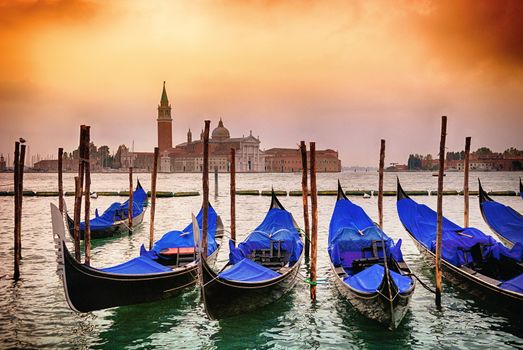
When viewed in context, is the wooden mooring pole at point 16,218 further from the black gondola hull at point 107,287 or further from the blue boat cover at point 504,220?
the blue boat cover at point 504,220

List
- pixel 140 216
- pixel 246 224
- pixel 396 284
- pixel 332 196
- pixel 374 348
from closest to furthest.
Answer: pixel 374 348, pixel 396 284, pixel 140 216, pixel 246 224, pixel 332 196

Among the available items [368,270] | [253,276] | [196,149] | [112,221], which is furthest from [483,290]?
[196,149]

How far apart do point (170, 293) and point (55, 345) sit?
5.57ft

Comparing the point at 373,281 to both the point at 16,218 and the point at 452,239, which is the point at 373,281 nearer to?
the point at 452,239

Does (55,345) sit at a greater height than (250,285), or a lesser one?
lesser

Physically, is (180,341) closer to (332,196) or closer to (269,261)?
(269,261)

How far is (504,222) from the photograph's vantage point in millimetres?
9828

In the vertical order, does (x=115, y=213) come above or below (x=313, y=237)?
below

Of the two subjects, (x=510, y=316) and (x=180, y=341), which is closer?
(x=180, y=341)

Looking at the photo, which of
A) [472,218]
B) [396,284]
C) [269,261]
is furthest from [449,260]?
[472,218]

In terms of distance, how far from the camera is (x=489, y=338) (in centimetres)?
575

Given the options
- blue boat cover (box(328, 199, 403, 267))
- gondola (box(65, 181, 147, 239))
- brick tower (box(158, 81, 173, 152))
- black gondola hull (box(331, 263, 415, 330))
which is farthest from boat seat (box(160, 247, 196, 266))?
brick tower (box(158, 81, 173, 152))

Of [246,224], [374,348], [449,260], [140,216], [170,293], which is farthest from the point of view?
[246,224]

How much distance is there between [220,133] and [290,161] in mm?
16547
